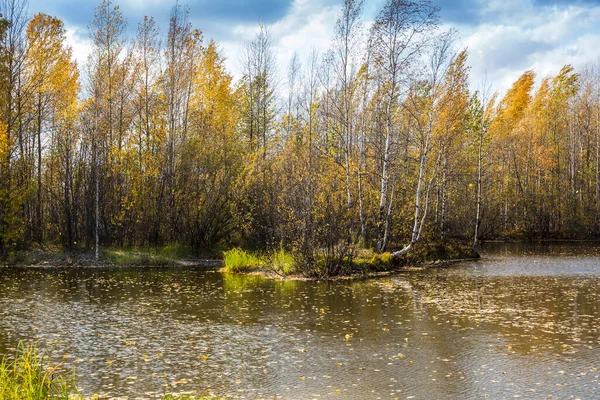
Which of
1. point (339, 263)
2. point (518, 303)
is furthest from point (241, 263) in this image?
point (518, 303)

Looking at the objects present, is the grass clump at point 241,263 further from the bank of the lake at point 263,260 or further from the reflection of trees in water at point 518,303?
the reflection of trees in water at point 518,303

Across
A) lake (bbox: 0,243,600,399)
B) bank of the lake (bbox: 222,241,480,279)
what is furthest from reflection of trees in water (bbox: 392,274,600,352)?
A: bank of the lake (bbox: 222,241,480,279)

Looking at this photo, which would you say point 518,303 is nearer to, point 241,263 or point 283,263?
point 283,263

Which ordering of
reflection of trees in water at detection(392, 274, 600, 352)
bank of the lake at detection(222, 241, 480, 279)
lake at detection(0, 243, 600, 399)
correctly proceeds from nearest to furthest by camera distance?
lake at detection(0, 243, 600, 399), reflection of trees in water at detection(392, 274, 600, 352), bank of the lake at detection(222, 241, 480, 279)

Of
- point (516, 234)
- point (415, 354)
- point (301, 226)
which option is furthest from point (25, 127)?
point (516, 234)

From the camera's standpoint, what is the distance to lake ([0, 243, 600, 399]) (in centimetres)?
670

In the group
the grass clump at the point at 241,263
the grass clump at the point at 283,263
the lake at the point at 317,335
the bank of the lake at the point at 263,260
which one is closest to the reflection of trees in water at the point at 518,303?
the lake at the point at 317,335

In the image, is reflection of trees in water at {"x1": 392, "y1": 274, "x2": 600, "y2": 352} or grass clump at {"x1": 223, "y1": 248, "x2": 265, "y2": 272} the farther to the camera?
grass clump at {"x1": 223, "y1": 248, "x2": 265, "y2": 272}

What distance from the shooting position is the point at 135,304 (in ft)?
41.5

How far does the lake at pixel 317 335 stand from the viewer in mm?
6695

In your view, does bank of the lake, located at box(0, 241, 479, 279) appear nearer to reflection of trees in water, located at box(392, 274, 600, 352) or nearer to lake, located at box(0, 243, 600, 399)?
lake, located at box(0, 243, 600, 399)

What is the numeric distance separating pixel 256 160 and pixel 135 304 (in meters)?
12.2

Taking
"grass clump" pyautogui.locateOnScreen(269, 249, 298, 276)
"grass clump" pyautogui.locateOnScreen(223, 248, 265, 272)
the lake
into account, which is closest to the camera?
the lake

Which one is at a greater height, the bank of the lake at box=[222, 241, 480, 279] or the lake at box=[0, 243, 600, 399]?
the bank of the lake at box=[222, 241, 480, 279]
